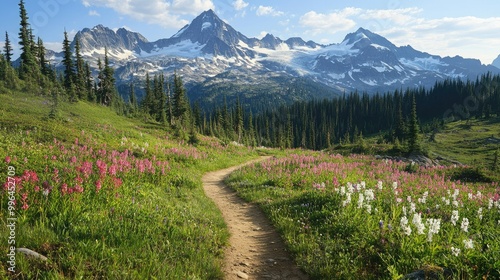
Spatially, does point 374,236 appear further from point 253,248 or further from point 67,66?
point 67,66

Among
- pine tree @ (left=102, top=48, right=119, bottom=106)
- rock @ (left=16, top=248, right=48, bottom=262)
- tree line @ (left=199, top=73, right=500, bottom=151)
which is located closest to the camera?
rock @ (left=16, top=248, right=48, bottom=262)

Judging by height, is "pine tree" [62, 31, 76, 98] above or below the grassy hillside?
above

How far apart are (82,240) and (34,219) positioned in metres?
1.58

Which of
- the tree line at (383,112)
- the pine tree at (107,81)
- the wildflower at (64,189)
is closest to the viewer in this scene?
the wildflower at (64,189)

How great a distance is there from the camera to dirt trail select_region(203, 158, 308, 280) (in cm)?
637

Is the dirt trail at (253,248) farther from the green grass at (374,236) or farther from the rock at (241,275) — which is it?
the green grass at (374,236)

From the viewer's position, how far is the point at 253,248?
782cm

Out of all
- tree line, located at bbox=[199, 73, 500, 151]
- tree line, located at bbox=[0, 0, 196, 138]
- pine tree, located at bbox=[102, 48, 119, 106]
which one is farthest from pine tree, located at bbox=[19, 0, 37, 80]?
tree line, located at bbox=[199, 73, 500, 151]

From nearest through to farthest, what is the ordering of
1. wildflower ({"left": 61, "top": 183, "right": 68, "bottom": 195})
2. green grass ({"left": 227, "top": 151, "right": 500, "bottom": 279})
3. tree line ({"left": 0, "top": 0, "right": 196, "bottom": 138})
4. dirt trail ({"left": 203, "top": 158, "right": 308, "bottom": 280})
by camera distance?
green grass ({"left": 227, "top": 151, "right": 500, "bottom": 279}) → dirt trail ({"left": 203, "top": 158, "right": 308, "bottom": 280}) → wildflower ({"left": 61, "top": 183, "right": 68, "bottom": 195}) → tree line ({"left": 0, "top": 0, "right": 196, "bottom": 138})

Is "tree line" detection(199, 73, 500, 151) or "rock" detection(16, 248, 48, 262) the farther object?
"tree line" detection(199, 73, 500, 151)

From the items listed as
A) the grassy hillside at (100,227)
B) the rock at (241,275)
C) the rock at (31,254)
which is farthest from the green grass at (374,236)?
the rock at (31,254)

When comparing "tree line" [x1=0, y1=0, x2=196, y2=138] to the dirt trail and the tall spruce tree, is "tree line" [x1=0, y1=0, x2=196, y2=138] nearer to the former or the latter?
the tall spruce tree

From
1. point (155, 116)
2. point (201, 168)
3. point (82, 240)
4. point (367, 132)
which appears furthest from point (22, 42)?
point (367, 132)

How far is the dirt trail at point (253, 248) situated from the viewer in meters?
6.37
